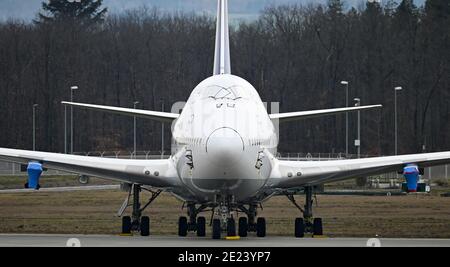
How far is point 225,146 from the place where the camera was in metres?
29.2

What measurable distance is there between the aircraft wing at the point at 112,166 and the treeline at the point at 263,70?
6898 centimetres

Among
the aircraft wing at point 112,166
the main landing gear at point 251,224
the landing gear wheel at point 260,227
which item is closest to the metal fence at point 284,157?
the main landing gear at point 251,224

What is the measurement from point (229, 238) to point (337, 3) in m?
92.5

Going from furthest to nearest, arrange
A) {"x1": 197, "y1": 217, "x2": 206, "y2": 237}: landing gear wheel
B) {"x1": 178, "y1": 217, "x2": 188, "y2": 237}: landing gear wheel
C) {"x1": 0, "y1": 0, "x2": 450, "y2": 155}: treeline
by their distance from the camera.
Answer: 1. {"x1": 0, "y1": 0, "x2": 450, "y2": 155}: treeline
2. {"x1": 178, "y1": 217, "x2": 188, "y2": 237}: landing gear wheel
3. {"x1": 197, "y1": 217, "x2": 206, "y2": 237}: landing gear wheel

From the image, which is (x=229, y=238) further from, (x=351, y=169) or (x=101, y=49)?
(x=101, y=49)

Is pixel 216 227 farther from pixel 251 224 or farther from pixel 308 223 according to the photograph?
pixel 308 223

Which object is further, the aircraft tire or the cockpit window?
the cockpit window

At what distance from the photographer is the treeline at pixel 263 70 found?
10600 cm

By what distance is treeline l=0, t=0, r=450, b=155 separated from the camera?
4173 inches

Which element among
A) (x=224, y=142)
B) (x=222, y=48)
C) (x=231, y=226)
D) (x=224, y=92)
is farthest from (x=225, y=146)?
(x=222, y=48)

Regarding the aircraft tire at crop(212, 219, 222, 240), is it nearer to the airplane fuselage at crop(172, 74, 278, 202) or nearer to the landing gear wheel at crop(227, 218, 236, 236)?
the landing gear wheel at crop(227, 218, 236, 236)

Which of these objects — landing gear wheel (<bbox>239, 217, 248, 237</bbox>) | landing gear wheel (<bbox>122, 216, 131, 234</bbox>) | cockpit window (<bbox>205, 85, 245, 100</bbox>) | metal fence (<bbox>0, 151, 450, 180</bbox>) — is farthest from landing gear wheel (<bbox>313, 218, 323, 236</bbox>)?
metal fence (<bbox>0, 151, 450, 180</bbox>)

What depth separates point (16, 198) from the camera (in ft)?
187
